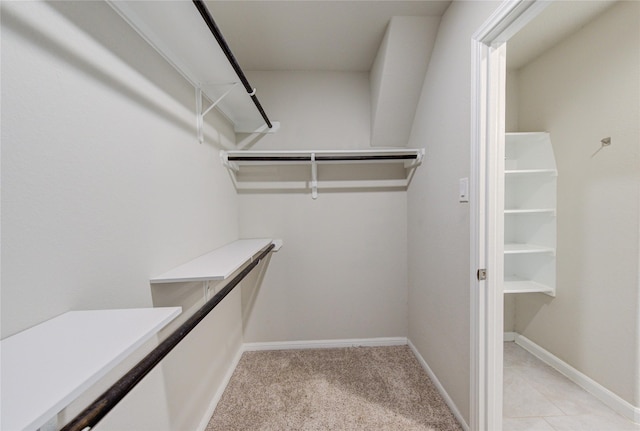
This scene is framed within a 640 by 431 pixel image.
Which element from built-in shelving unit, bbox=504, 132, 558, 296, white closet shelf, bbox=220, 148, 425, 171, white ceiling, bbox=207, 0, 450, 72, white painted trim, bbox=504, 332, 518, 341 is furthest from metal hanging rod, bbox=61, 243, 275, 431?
white painted trim, bbox=504, 332, 518, 341

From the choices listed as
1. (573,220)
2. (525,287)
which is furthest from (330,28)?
(525,287)

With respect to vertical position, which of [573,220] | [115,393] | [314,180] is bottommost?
[115,393]

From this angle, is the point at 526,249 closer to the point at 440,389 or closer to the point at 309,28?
the point at 440,389

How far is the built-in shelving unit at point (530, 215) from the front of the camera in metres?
1.87

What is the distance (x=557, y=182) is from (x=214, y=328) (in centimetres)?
272

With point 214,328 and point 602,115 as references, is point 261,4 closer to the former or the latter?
point 214,328

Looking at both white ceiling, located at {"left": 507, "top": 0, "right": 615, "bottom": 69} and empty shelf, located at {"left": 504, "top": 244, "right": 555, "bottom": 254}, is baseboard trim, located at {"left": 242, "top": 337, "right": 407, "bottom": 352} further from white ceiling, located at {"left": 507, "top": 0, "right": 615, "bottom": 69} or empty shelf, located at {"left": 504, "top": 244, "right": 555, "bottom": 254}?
white ceiling, located at {"left": 507, "top": 0, "right": 615, "bottom": 69}

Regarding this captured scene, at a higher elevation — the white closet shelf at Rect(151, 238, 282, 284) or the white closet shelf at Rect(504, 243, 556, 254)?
the white closet shelf at Rect(151, 238, 282, 284)

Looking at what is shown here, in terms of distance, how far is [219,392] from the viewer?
5.18 ft

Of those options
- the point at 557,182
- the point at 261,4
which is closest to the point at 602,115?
the point at 557,182

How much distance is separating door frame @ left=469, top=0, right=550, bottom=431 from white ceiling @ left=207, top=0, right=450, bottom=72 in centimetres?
64

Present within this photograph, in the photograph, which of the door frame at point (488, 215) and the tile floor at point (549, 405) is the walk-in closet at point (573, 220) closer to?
the tile floor at point (549, 405)

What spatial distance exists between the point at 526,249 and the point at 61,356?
8.52 feet

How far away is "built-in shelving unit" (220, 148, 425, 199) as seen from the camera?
1789 mm
